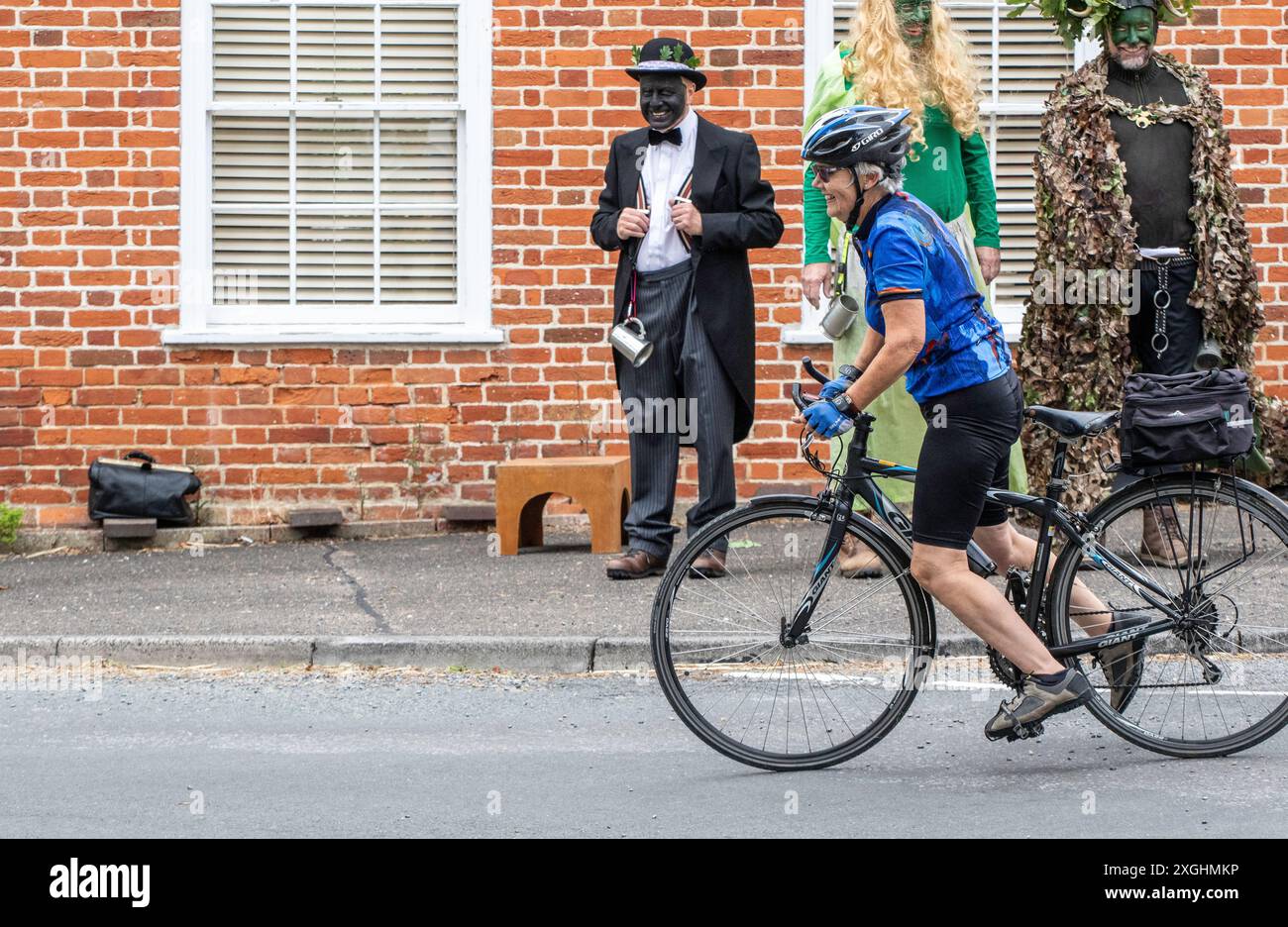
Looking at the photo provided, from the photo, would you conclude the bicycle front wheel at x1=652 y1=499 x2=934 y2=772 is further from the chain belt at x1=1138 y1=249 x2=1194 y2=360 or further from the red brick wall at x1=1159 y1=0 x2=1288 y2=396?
the red brick wall at x1=1159 y1=0 x2=1288 y2=396

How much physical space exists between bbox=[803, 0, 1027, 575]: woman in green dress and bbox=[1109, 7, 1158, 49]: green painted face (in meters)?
0.84

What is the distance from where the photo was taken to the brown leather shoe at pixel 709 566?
568 cm

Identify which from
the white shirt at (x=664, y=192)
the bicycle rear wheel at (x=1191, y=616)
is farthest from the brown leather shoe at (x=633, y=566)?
the bicycle rear wheel at (x=1191, y=616)

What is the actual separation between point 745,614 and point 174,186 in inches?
231

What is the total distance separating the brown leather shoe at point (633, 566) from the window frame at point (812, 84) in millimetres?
2206

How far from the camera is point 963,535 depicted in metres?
5.55

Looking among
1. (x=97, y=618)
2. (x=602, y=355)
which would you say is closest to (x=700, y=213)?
(x=602, y=355)

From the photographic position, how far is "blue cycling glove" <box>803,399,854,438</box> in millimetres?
5469

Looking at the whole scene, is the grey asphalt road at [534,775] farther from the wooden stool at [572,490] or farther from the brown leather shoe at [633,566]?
the wooden stool at [572,490]

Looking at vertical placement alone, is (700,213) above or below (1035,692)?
above

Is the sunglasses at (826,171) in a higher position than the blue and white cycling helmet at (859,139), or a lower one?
lower

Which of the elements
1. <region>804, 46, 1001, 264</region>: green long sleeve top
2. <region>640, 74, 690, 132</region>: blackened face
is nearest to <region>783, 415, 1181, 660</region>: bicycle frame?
<region>804, 46, 1001, 264</region>: green long sleeve top

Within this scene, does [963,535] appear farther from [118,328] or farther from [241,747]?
[118,328]

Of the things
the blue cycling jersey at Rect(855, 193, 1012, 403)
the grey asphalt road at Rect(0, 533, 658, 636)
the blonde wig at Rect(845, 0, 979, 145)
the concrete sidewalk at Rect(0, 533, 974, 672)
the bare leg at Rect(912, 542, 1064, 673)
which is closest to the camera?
the blue cycling jersey at Rect(855, 193, 1012, 403)
